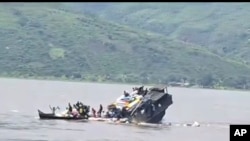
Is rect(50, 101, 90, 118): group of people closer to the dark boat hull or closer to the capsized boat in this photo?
the capsized boat

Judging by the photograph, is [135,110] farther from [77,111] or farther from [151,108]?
[77,111]

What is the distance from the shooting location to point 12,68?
188375 millimetres

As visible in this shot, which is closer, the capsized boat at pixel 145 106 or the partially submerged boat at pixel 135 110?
the partially submerged boat at pixel 135 110

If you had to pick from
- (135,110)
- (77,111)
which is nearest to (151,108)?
(135,110)

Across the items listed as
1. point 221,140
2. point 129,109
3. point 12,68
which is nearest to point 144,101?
point 129,109

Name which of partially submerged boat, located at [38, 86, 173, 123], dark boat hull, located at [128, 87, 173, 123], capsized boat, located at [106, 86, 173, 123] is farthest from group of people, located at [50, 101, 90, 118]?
dark boat hull, located at [128, 87, 173, 123]

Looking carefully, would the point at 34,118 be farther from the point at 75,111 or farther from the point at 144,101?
the point at 144,101

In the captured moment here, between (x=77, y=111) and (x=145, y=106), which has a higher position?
(x=145, y=106)

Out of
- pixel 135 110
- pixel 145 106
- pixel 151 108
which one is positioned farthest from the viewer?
pixel 151 108

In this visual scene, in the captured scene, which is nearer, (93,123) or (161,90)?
(93,123)

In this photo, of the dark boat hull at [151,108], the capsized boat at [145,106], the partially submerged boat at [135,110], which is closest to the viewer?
the partially submerged boat at [135,110]

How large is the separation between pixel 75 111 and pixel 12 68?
433ft

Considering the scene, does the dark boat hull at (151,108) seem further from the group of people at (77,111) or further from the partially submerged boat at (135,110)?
the group of people at (77,111)

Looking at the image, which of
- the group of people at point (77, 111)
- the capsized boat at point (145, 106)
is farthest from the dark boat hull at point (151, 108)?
the group of people at point (77, 111)
